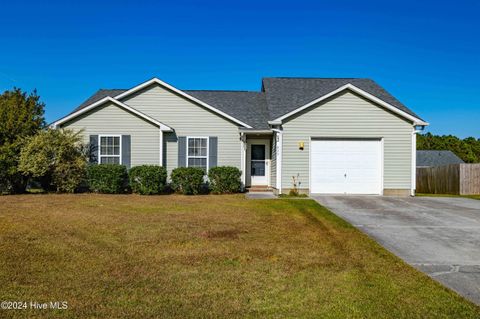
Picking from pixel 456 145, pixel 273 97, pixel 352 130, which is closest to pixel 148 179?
pixel 273 97

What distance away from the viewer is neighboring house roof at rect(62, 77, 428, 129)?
16141mm

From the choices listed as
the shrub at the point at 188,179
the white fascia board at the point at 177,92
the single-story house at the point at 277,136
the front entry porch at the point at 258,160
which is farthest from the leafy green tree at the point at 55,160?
the front entry porch at the point at 258,160

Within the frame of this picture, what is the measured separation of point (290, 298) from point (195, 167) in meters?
12.7

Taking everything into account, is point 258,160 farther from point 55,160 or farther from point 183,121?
point 55,160

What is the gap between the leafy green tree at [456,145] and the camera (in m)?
53.7

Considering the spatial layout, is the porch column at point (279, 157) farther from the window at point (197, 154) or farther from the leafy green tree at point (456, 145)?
the leafy green tree at point (456, 145)

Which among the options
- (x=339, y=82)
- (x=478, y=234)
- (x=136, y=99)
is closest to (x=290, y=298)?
(x=478, y=234)

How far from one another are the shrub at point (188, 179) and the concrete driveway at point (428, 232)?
17.1ft

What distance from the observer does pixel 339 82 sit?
2017cm

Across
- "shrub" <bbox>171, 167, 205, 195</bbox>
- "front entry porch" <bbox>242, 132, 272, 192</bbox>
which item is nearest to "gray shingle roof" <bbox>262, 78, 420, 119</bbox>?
"front entry porch" <bbox>242, 132, 272, 192</bbox>

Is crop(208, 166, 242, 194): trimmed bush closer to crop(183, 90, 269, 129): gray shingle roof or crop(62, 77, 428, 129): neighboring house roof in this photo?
crop(62, 77, 428, 129): neighboring house roof

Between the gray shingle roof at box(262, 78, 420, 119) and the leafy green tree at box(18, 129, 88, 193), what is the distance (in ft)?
27.7

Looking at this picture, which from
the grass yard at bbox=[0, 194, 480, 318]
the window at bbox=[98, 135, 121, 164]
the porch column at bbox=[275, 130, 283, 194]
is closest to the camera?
the grass yard at bbox=[0, 194, 480, 318]

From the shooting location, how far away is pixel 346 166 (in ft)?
50.8
